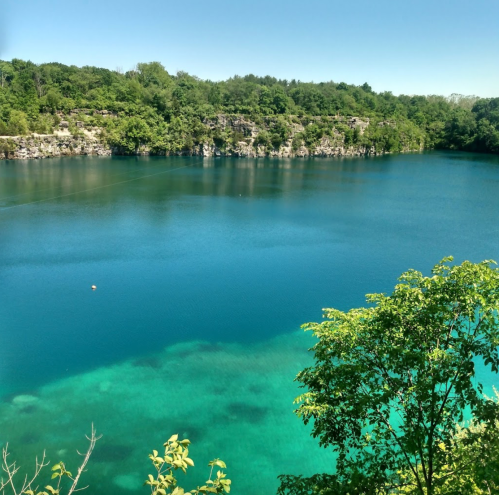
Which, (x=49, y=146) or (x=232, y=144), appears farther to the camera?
(x=232, y=144)

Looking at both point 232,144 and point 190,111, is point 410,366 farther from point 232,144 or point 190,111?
point 190,111

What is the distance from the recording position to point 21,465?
10203mm

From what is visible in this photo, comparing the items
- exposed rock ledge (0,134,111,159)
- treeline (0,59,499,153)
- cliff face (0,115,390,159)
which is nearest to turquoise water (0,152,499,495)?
exposed rock ledge (0,134,111,159)

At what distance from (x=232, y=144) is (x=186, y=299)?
2433 inches

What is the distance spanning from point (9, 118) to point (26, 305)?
58.9 m

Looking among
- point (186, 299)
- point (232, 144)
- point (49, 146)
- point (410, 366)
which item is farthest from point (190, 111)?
point (410, 366)

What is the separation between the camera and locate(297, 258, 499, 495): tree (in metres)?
5.97

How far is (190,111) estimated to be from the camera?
256ft

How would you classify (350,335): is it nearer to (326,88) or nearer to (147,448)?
(147,448)

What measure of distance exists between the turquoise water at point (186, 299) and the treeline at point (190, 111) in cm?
3060

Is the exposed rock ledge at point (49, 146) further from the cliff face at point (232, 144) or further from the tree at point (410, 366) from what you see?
the tree at point (410, 366)

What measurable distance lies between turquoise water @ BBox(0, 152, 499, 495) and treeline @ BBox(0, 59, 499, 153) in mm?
30600

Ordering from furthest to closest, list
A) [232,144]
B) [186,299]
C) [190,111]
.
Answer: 1. [190,111]
2. [232,144]
3. [186,299]

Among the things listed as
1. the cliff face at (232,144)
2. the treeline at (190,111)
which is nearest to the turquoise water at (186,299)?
the cliff face at (232,144)
